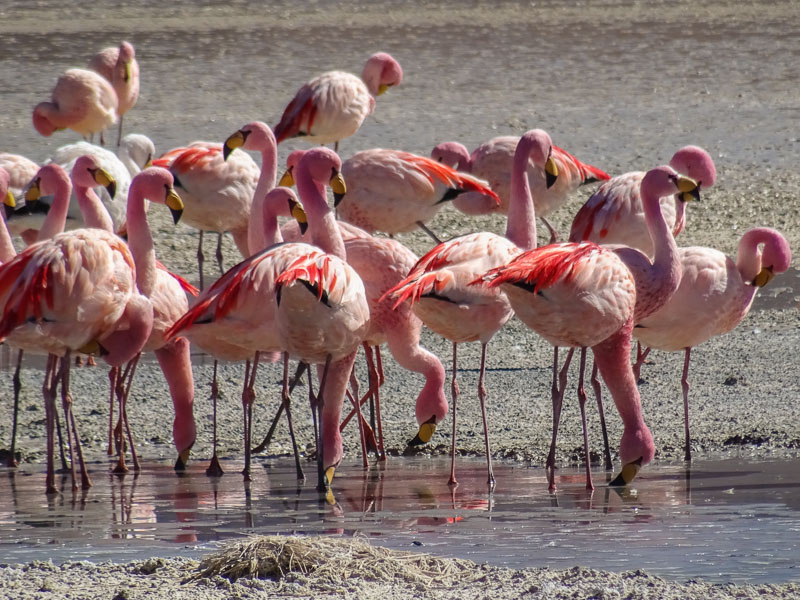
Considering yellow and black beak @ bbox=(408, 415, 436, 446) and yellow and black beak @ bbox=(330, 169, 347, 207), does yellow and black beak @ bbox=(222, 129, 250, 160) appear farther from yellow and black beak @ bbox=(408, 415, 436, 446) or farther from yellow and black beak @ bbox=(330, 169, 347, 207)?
yellow and black beak @ bbox=(408, 415, 436, 446)

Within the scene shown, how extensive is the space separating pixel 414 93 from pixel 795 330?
9.48 meters

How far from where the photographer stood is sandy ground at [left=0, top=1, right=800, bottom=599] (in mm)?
4379

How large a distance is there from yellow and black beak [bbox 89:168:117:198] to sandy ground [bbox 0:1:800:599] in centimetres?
119

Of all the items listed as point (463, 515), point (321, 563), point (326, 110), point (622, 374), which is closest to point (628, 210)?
point (622, 374)

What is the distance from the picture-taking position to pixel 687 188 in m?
6.25

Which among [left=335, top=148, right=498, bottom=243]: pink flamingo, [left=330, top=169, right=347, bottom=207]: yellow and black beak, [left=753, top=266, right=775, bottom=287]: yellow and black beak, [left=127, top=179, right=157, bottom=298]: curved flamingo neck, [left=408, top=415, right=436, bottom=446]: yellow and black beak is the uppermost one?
[left=335, top=148, right=498, bottom=243]: pink flamingo

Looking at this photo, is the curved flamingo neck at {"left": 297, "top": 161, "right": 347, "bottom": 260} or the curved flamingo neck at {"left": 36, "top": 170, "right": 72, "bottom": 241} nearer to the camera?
the curved flamingo neck at {"left": 297, "top": 161, "right": 347, "bottom": 260}

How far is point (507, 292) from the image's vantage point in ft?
18.6

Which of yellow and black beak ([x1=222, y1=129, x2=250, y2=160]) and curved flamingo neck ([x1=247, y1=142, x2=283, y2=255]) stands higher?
yellow and black beak ([x1=222, y1=129, x2=250, y2=160])

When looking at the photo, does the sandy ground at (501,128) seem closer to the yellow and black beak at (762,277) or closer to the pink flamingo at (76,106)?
the yellow and black beak at (762,277)

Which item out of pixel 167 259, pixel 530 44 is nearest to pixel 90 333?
Result: pixel 167 259

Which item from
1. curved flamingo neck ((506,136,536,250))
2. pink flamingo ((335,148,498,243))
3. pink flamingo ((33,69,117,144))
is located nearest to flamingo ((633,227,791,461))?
curved flamingo neck ((506,136,536,250))

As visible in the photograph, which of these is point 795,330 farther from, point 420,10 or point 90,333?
point 420,10

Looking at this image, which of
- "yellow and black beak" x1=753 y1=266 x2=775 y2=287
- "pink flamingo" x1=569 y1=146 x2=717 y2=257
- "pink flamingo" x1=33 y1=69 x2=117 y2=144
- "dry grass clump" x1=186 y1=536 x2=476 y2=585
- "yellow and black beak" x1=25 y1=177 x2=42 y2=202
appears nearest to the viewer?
"dry grass clump" x1=186 y1=536 x2=476 y2=585
